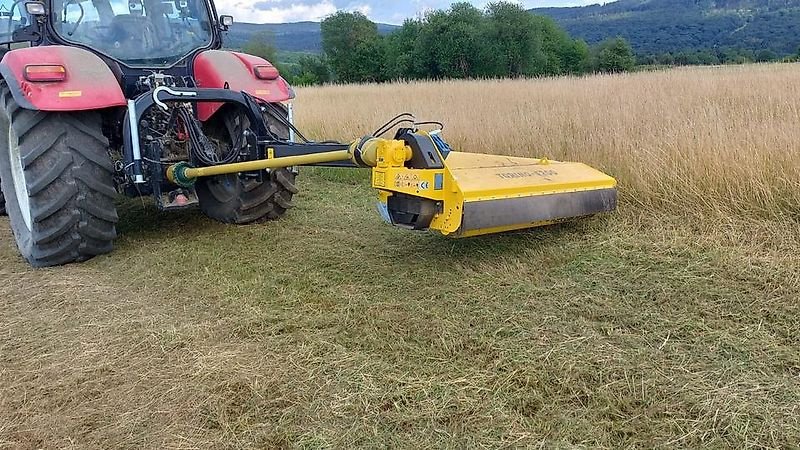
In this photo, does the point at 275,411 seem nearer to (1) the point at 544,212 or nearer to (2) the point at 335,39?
(1) the point at 544,212

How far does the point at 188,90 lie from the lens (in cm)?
388

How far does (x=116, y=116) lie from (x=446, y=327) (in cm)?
278

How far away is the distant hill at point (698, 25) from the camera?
194ft

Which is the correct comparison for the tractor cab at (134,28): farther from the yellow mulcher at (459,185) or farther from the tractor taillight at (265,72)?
the yellow mulcher at (459,185)

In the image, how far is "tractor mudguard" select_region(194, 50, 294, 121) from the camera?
4.43 meters

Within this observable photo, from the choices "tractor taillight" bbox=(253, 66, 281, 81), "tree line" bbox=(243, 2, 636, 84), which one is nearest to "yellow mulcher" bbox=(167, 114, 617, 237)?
"tractor taillight" bbox=(253, 66, 281, 81)

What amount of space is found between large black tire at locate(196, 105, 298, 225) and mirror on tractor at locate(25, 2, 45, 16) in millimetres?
1218

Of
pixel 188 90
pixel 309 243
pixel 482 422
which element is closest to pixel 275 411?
pixel 482 422

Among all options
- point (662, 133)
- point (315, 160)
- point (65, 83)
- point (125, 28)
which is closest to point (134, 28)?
point (125, 28)

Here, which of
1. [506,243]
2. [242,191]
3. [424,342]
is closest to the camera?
[424,342]

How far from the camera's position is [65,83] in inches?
147

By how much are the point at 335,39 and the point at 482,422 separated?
45.2m

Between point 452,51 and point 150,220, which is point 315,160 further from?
point 452,51

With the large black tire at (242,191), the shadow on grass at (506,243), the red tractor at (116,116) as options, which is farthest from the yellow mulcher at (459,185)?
the large black tire at (242,191)
